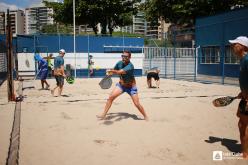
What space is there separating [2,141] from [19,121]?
6.20ft

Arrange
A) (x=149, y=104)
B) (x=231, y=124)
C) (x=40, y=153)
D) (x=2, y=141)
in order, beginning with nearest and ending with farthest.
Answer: (x=40, y=153) < (x=2, y=141) < (x=231, y=124) < (x=149, y=104)

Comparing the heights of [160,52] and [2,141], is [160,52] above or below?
above

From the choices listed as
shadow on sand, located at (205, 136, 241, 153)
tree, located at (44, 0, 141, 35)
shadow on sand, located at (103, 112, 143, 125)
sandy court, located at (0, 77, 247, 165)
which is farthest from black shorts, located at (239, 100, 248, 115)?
tree, located at (44, 0, 141, 35)

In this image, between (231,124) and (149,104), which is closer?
(231,124)

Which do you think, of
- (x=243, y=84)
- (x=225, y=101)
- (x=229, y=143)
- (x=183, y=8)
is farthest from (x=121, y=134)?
(x=183, y=8)

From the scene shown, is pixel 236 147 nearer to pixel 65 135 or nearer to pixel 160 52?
pixel 65 135

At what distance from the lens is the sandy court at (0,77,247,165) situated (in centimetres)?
531

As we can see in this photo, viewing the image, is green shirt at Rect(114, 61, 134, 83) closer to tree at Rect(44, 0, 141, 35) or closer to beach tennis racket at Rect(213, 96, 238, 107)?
beach tennis racket at Rect(213, 96, 238, 107)

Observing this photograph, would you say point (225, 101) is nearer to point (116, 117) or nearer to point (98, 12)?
point (116, 117)

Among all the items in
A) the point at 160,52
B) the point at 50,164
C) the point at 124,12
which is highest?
the point at 124,12

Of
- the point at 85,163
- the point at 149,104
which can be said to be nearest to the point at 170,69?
the point at 149,104

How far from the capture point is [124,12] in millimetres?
41344

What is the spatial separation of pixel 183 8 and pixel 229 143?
3067 cm

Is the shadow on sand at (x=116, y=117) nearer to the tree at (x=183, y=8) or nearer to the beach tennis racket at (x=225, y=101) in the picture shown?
the beach tennis racket at (x=225, y=101)
